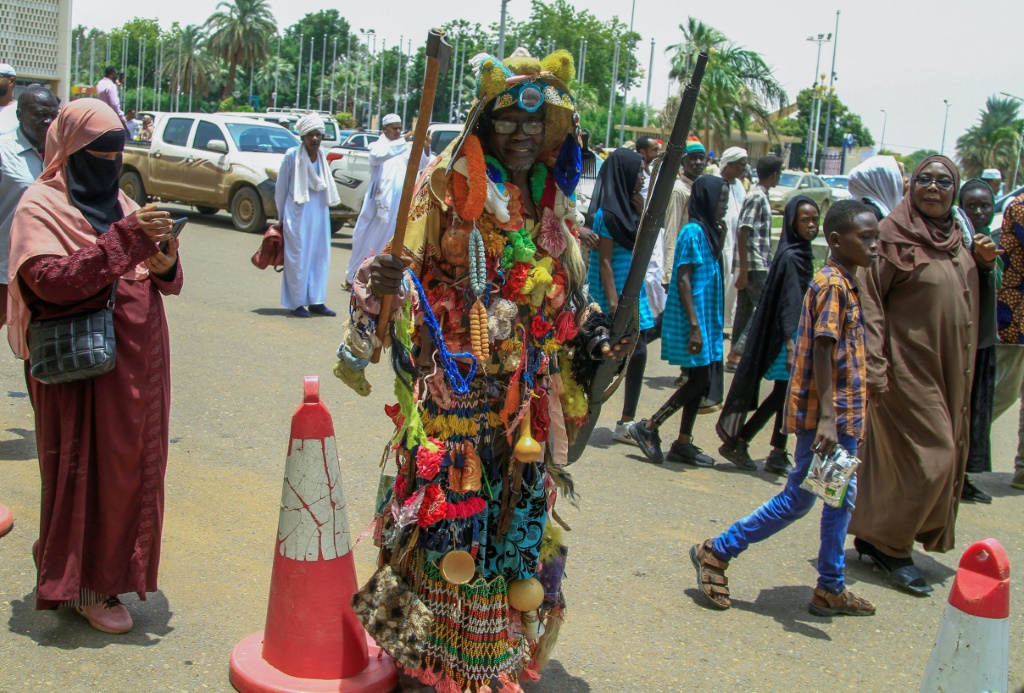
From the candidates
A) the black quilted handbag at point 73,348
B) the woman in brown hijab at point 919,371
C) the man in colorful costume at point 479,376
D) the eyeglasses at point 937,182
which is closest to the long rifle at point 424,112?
the man in colorful costume at point 479,376

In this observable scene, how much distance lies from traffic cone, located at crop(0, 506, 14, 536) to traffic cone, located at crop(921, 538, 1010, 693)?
3.84m

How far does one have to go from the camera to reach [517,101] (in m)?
3.25

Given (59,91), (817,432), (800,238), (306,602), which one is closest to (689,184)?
(800,238)

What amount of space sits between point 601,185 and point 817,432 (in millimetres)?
3071

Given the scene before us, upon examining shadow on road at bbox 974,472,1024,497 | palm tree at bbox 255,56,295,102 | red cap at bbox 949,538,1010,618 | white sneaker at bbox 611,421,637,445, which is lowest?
shadow on road at bbox 974,472,1024,497

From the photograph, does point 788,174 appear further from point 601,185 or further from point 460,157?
point 460,157

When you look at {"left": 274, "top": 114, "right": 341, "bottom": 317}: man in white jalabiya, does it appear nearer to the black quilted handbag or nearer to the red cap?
the black quilted handbag

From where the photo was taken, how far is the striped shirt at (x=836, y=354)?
4.35 metres

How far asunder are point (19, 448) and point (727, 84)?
2990 cm

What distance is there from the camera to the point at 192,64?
85438 millimetres

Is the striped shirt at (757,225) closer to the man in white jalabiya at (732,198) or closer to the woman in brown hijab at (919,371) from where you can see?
the man in white jalabiya at (732,198)

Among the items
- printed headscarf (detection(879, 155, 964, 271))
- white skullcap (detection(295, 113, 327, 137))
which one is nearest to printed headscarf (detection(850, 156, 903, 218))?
printed headscarf (detection(879, 155, 964, 271))

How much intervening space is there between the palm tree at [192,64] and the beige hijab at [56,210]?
284 feet

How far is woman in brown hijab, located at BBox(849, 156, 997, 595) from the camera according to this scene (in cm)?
502
